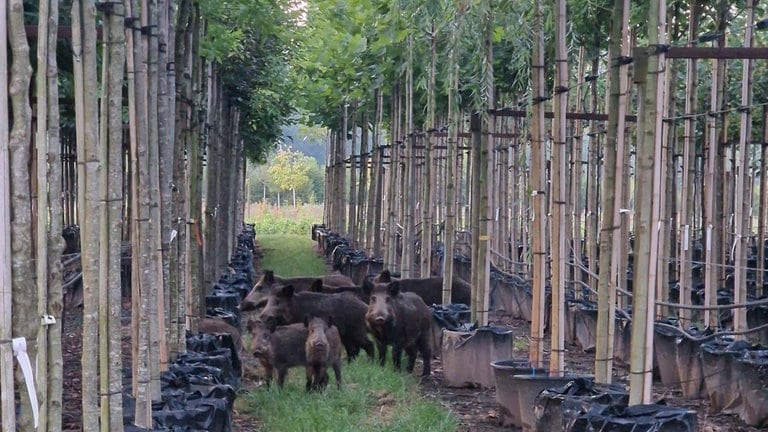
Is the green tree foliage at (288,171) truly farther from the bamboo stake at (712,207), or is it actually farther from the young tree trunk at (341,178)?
the bamboo stake at (712,207)

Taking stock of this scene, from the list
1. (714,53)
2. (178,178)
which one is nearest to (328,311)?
(178,178)

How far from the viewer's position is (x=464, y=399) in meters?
11.4

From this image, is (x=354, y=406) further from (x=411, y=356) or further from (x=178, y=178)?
(x=178, y=178)

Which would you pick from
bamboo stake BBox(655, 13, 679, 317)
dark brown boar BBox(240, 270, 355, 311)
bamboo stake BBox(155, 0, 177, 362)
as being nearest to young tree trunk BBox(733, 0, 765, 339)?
bamboo stake BBox(655, 13, 679, 317)

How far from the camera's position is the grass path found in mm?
9648

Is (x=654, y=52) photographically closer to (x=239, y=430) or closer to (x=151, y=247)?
(x=151, y=247)

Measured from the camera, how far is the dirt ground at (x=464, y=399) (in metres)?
9.40

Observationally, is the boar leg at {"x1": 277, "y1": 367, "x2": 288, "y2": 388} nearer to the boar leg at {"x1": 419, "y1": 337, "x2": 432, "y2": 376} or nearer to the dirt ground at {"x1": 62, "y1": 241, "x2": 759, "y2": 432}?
the dirt ground at {"x1": 62, "y1": 241, "x2": 759, "y2": 432}

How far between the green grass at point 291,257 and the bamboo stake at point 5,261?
20.5m

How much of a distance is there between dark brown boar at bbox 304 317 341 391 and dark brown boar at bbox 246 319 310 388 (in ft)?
0.69

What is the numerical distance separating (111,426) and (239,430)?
12.5 feet

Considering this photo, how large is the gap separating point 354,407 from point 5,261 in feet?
21.3

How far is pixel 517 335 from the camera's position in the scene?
15.9 meters

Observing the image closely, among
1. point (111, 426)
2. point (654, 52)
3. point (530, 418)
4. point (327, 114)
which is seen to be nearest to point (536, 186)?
point (530, 418)
